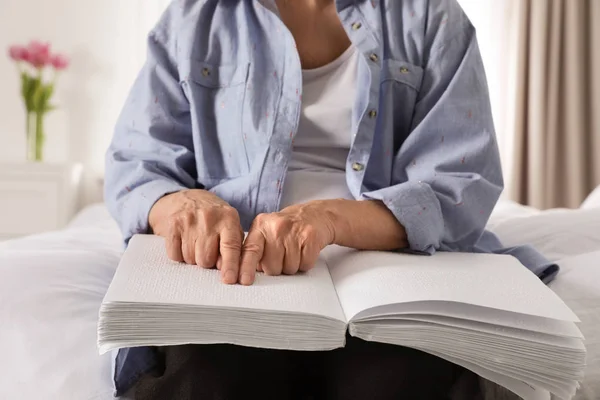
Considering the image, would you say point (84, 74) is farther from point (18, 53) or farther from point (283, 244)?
point (283, 244)

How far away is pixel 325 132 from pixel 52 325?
0.48m

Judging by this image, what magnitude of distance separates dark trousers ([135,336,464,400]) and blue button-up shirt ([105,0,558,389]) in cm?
26

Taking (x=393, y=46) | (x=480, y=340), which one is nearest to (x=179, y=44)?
(x=393, y=46)

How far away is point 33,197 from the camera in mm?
2824

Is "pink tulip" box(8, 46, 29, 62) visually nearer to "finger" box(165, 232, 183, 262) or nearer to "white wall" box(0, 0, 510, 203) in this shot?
"white wall" box(0, 0, 510, 203)

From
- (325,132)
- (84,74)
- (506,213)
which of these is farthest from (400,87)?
(84,74)

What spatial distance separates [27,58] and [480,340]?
2.69m

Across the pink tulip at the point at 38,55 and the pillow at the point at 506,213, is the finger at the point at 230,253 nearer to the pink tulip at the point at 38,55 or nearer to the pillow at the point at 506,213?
the pillow at the point at 506,213

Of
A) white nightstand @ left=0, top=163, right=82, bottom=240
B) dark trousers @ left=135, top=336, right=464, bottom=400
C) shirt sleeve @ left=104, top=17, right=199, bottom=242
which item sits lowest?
white nightstand @ left=0, top=163, right=82, bottom=240

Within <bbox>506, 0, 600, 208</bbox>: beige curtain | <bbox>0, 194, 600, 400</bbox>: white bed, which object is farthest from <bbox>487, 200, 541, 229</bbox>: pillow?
<bbox>506, 0, 600, 208</bbox>: beige curtain

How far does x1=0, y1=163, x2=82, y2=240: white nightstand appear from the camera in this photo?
2793 mm

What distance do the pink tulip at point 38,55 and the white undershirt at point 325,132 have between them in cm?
212

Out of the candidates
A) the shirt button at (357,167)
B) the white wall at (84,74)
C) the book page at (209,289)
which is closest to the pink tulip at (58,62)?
the white wall at (84,74)

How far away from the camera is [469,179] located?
96cm
